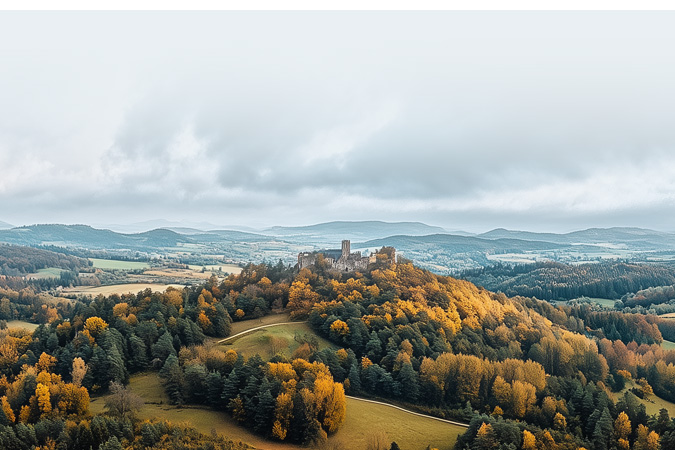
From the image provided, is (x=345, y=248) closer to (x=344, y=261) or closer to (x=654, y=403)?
(x=344, y=261)

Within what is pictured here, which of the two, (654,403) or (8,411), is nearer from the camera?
(8,411)

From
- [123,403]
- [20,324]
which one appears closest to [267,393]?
[123,403]

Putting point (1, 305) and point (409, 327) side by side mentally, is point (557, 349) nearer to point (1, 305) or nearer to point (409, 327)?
point (409, 327)

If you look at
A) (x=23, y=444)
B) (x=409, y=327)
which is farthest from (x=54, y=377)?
(x=409, y=327)

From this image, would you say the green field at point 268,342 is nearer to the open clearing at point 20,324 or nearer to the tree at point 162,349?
the tree at point 162,349

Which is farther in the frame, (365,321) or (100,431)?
(365,321)

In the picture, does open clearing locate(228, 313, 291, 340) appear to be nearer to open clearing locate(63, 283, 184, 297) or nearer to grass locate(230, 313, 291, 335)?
grass locate(230, 313, 291, 335)
